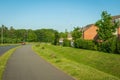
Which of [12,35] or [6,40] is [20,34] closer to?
[12,35]

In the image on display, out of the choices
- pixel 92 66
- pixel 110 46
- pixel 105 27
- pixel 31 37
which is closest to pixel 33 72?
pixel 92 66

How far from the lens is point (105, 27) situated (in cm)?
4231

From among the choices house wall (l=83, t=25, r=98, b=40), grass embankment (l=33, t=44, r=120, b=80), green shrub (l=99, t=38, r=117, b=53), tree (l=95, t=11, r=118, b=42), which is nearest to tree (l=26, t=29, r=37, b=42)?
house wall (l=83, t=25, r=98, b=40)

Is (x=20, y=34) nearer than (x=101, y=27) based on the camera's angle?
No

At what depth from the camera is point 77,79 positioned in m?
12.4

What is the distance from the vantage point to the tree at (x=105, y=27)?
41.8 metres

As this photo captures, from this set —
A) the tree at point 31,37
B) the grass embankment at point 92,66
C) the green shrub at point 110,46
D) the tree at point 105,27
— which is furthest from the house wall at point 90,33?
the tree at point 31,37

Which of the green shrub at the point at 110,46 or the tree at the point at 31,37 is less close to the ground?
the tree at the point at 31,37

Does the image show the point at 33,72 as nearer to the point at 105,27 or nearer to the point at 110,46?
the point at 110,46

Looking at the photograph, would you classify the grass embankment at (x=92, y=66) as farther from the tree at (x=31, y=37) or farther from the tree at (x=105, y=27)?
the tree at (x=31, y=37)

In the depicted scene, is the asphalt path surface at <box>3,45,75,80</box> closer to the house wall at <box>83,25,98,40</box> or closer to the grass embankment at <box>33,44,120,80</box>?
the grass embankment at <box>33,44,120,80</box>

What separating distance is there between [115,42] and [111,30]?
37.4 ft

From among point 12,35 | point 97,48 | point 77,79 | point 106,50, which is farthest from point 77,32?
point 12,35

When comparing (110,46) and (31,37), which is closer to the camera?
(110,46)
